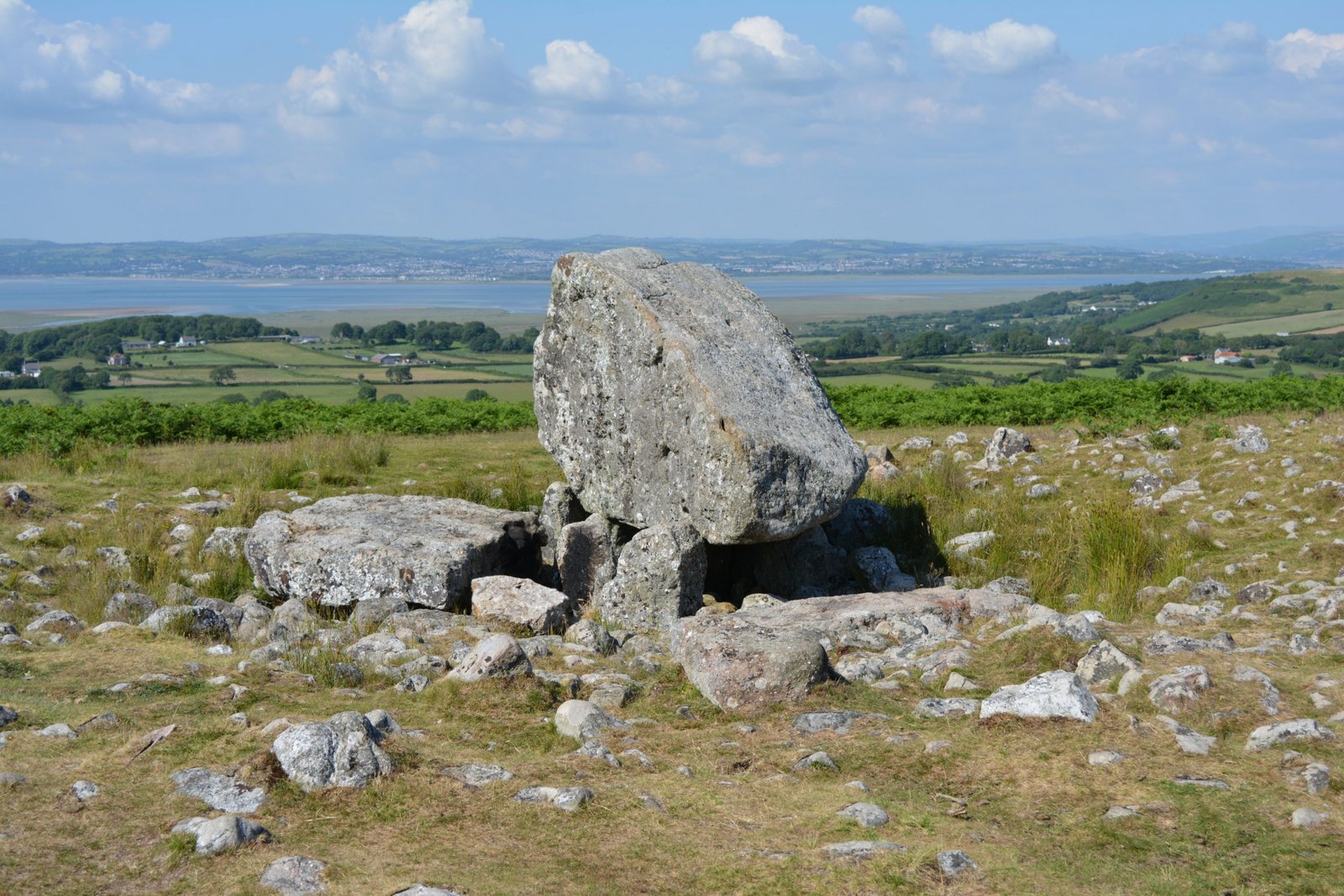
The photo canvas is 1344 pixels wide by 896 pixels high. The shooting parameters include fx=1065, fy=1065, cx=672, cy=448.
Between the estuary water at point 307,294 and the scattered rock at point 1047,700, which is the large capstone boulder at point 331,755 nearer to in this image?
the scattered rock at point 1047,700

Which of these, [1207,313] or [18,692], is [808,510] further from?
[1207,313]

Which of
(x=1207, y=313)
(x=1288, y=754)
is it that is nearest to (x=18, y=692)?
(x=1288, y=754)

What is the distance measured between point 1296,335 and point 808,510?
2204 inches

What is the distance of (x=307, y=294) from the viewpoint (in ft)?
541

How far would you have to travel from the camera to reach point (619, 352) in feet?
38.3

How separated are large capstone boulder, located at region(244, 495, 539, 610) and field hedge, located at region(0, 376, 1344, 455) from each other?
812 cm

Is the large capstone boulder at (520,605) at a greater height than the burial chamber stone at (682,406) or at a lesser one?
lesser

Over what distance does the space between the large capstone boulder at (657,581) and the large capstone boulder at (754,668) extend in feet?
9.11

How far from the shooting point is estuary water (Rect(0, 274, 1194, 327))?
397ft

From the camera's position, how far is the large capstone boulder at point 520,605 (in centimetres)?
1016

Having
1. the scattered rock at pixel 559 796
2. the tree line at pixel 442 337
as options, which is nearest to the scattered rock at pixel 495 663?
the scattered rock at pixel 559 796

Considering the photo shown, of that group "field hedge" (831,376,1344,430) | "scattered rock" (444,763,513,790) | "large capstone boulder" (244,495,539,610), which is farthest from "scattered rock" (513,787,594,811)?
"field hedge" (831,376,1344,430)

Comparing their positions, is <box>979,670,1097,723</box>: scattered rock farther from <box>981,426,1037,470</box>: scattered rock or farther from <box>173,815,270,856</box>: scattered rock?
<box>981,426,1037,470</box>: scattered rock

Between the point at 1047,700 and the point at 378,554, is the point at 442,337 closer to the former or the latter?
the point at 378,554
